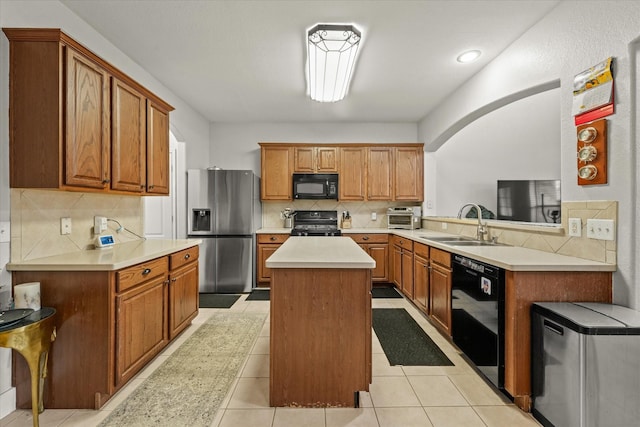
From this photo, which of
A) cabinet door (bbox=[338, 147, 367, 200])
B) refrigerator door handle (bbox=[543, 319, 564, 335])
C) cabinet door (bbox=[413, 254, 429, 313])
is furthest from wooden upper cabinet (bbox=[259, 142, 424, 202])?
refrigerator door handle (bbox=[543, 319, 564, 335])

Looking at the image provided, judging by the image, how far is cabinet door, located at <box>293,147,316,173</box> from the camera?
4.75 meters

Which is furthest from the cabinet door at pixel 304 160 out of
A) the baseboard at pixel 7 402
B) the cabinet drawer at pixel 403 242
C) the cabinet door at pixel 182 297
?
the baseboard at pixel 7 402

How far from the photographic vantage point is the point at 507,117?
4.56m

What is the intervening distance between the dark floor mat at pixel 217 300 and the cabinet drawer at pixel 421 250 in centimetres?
241

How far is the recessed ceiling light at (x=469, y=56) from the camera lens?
278 cm

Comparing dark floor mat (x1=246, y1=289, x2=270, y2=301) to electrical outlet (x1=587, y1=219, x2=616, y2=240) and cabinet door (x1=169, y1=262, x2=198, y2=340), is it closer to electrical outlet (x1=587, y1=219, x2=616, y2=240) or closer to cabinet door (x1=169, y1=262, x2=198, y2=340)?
cabinet door (x1=169, y1=262, x2=198, y2=340)

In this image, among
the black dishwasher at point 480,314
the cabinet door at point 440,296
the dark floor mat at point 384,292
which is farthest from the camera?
the dark floor mat at point 384,292

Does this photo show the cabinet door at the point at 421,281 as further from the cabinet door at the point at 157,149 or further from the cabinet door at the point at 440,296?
the cabinet door at the point at 157,149

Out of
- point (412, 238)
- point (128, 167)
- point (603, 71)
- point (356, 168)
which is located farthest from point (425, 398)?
point (356, 168)

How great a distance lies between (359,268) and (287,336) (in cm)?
60

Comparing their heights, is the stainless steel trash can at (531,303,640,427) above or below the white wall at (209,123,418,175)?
below

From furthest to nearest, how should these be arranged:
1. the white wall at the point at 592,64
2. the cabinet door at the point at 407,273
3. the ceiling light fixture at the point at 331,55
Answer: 1. the cabinet door at the point at 407,273
2. the ceiling light fixture at the point at 331,55
3. the white wall at the point at 592,64

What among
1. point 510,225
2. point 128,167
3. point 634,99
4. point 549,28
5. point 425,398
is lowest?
point 425,398

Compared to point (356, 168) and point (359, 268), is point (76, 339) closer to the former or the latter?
point (359, 268)
